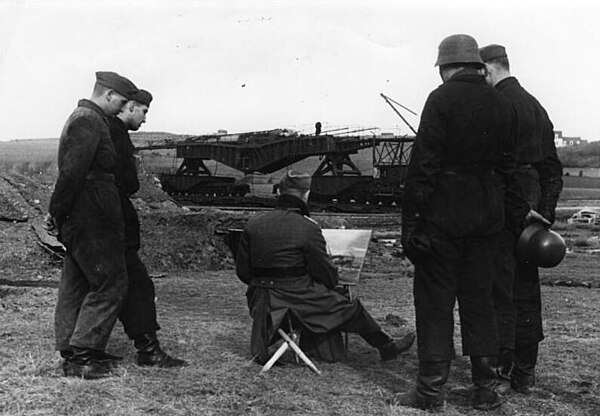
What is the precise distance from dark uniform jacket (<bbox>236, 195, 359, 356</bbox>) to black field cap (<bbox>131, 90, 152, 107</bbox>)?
1.10 metres

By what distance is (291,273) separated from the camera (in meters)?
5.49

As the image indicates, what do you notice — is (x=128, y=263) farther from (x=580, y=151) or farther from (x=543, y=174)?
(x=580, y=151)

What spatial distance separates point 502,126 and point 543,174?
763 mm

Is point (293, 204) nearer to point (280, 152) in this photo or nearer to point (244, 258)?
point (244, 258)

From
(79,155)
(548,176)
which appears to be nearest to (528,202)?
(548,176)

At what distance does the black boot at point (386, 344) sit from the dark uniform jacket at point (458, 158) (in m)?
1.41

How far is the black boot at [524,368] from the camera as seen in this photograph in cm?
507

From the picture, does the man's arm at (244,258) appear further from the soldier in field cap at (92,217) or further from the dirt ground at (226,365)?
the soldier in field cap at (92,217)

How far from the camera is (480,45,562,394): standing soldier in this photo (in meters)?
4.94

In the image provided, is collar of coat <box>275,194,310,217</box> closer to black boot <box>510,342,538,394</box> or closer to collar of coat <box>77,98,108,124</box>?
collar of coat <box>77,98,108,124</box>

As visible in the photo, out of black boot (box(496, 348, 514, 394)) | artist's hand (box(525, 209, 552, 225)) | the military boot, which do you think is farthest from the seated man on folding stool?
artist's hand (box(525, 209, 552, 225))

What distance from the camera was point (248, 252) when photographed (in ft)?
18.2

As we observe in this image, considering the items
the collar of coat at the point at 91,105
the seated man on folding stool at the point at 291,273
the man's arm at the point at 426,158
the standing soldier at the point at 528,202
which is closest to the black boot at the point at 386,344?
the seated man on folding stool at the point at 291,273

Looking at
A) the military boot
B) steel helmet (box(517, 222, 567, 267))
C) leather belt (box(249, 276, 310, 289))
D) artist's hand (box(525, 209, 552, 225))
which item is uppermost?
artist's hand (box(525, 209, 552, 225))
